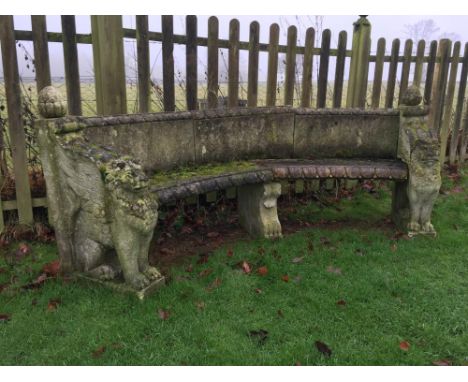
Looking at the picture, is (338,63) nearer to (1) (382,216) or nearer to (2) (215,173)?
(1) (382,216)

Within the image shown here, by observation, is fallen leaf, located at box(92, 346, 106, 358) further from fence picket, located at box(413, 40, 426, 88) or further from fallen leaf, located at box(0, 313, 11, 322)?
fence picket, located at box(413, 40, 426, 88)

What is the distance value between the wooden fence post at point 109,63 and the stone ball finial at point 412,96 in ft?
8.49

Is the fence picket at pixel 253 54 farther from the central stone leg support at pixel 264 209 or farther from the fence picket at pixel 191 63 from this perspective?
the central stone leg support at pixel 264 209

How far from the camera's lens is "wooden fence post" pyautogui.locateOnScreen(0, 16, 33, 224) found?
365 cm

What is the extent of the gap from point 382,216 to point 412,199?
2.51 feet

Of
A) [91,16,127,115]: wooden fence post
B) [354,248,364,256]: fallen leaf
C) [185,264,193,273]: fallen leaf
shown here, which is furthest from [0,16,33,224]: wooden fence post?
[354,248,364,256]: fallen leaf

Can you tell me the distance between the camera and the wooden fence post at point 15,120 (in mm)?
3650

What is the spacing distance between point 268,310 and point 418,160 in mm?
2034

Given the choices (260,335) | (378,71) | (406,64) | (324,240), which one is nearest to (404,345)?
(260,335)

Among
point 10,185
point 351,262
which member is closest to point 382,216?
point 351,262

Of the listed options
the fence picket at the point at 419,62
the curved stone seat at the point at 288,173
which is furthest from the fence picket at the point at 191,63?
the fence picket at the point at 419,62

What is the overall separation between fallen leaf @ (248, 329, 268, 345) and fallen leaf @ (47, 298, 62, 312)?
4.31 ft

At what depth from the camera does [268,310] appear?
9.73ft

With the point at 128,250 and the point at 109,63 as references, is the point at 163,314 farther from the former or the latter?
the point at 109,63
